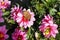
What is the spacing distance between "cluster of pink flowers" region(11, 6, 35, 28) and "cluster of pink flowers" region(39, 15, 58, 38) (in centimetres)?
15

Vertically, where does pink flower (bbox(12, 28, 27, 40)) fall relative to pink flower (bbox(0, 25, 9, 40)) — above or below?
below

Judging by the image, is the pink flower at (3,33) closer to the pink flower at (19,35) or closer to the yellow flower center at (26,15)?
the pink flower at (19,35)

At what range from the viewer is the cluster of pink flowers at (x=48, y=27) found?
3420 millimetres

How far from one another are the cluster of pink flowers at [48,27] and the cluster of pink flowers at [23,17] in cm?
15

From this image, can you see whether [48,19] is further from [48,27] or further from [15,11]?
[15,11]

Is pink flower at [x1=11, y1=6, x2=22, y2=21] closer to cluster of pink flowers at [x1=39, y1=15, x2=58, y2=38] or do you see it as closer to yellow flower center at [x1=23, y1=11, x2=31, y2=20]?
yellow flower center at [x1=23, y1=11, x2=31, y2=20]

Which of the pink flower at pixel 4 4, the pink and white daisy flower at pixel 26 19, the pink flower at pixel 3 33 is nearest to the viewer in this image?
the pink flower at pixel 3 33

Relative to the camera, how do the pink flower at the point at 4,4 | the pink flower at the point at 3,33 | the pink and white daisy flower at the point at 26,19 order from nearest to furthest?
the pink flower at the point at 3,33 < the pink and white daisy flower at the point at 26,19 < the pink flower at the point at 4,4

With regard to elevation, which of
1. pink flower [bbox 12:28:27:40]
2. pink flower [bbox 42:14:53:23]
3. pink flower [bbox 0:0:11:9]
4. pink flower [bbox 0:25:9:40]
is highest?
pink flower [bbox 0:0:11:9]

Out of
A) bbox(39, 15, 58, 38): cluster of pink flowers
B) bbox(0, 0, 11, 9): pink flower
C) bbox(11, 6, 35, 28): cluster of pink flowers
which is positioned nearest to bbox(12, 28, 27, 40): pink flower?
bbox(11, 6, 35, 28): cluster of pink flowers

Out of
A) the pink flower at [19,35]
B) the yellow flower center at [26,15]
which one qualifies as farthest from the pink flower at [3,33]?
the yellow flower center at [26,15]

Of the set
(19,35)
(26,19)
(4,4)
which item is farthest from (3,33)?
(4,4)

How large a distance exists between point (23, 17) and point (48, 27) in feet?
1.02

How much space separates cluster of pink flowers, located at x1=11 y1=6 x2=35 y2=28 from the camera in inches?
132
